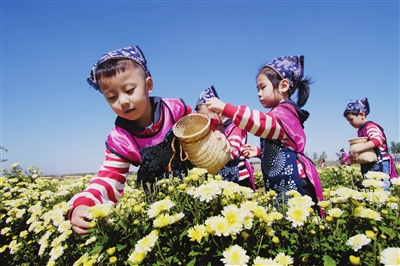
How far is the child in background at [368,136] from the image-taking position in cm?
338

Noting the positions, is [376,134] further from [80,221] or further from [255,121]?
[80,221]

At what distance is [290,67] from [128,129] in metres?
1.41

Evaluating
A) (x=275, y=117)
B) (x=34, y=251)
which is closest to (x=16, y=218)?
(x=34, y=251)

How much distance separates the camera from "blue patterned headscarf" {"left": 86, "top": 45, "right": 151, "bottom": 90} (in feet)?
6.00

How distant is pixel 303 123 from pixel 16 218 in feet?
10.7

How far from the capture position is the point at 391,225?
3.30ft

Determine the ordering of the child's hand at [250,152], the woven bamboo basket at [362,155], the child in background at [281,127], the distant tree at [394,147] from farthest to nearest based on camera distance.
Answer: the distant tree at [394,147] < the woven bamboo basket at [362,155] < the child's hand at [250,152] < the child in background at [281,127]

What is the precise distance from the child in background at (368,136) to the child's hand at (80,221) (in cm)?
323

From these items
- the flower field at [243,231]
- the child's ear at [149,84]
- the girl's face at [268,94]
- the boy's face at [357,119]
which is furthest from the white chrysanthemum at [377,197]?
the boy's face at [357,119]

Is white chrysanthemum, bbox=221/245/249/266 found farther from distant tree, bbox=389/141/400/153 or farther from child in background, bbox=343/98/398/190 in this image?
distant tree, bbox=389/141/400/153

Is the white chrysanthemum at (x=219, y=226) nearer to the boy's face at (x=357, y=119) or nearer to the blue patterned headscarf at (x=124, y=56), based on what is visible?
the blue patterned headscarf at (x=124, y=56)

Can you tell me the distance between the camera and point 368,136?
381 centimetres

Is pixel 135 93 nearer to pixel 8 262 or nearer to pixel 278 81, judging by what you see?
pixel 278 81

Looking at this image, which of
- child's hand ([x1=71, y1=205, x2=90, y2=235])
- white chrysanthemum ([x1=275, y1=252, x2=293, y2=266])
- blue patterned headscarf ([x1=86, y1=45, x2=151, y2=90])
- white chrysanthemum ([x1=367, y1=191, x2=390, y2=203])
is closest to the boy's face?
white chrysanthemum ([x1=367, y1=191, x2=390, y2=203])
